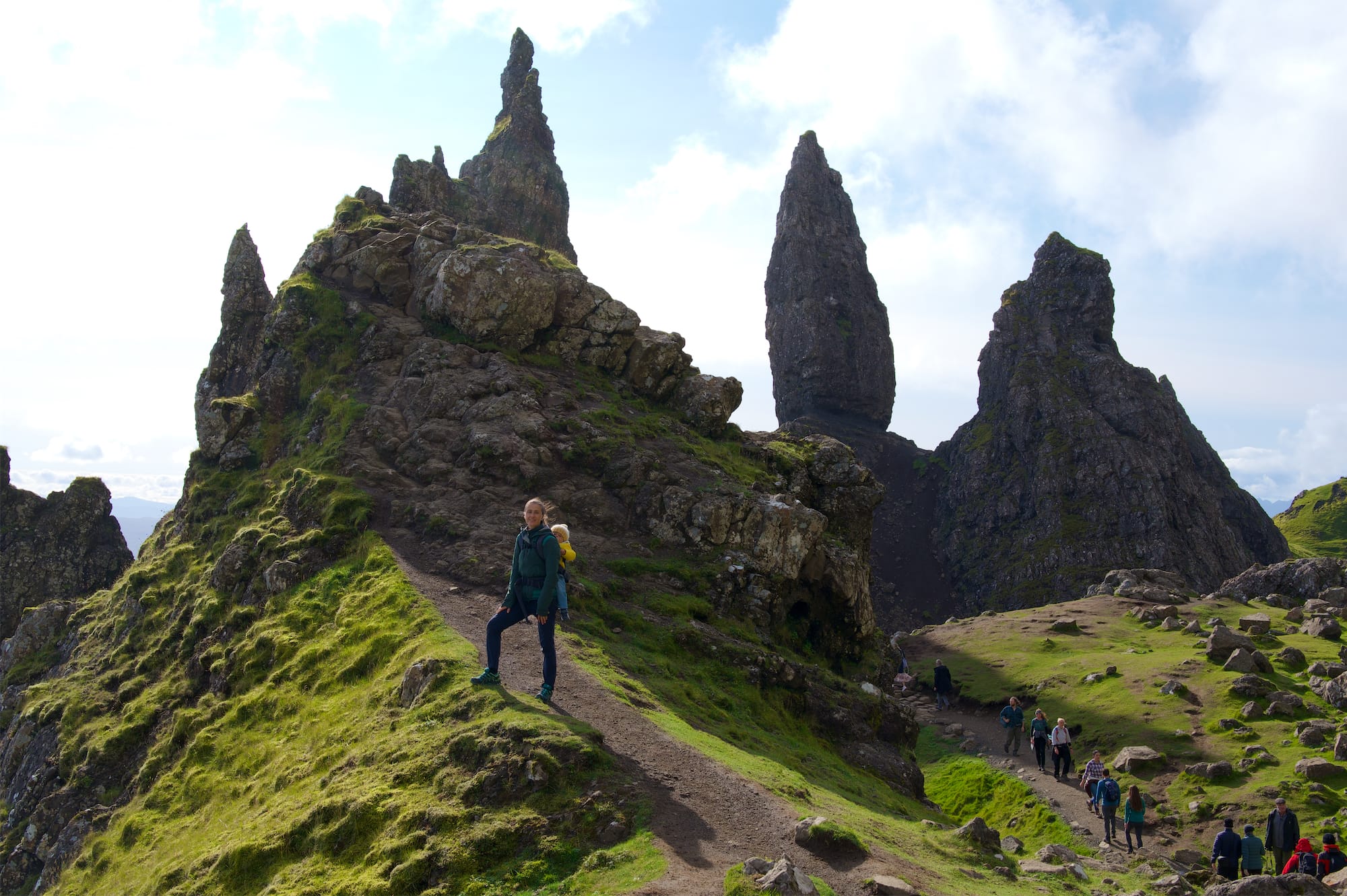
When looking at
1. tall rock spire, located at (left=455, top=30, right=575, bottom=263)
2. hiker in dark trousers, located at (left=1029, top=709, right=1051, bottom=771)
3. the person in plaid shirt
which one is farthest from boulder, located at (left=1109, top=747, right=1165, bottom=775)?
tall rock spire, located at (left=455, top=30, right=575, bottom=263)

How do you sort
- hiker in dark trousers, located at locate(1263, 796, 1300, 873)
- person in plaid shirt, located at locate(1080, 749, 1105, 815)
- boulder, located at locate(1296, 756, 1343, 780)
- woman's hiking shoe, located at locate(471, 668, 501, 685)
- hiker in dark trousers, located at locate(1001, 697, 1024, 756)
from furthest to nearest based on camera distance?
1. hiker in dark trousers, located at locate(1001, 697, 1024, 756)
2. person in plaid shirt, located at locate(1080, 749, 1105, 815)
3. boulder, located at locate(1296, 756, 1343, 780)
4. hiker in dark trousers, located at locate(1263, 796, 1300, 873)
5. woman's hiking shoe, located at locate(471, 668, 501, 685)

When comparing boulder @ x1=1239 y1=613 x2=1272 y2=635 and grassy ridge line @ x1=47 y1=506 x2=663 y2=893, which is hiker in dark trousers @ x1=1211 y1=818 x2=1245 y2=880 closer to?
grassy ridge line @ x1=47 y1=506 x2=663 y2=893

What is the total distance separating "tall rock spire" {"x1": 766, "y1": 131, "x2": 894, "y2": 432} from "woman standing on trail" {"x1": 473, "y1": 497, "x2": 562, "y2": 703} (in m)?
151

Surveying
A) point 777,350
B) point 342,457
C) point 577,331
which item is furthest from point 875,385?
point 342,457

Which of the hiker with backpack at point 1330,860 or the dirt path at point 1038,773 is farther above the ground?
the hiker with backpack at point 1330,860

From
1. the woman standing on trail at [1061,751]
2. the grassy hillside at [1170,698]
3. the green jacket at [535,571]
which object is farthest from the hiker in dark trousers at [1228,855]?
the green jacket at [535,571]

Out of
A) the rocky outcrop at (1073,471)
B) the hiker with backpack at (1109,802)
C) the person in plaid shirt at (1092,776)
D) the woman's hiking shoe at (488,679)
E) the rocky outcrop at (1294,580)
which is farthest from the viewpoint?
the rocky outcrop at (1073,471)

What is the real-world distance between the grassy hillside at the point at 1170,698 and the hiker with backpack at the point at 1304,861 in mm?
8680

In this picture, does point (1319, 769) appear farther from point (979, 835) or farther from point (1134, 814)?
point (979, 835)

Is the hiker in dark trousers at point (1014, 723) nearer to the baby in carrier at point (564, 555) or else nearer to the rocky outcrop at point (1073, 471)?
the baby in carrier at point (564, 555)

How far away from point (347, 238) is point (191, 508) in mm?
18035

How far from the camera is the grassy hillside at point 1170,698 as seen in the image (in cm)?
3544

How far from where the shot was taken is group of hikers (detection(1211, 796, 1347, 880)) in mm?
25141

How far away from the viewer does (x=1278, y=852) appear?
91.1 ft
